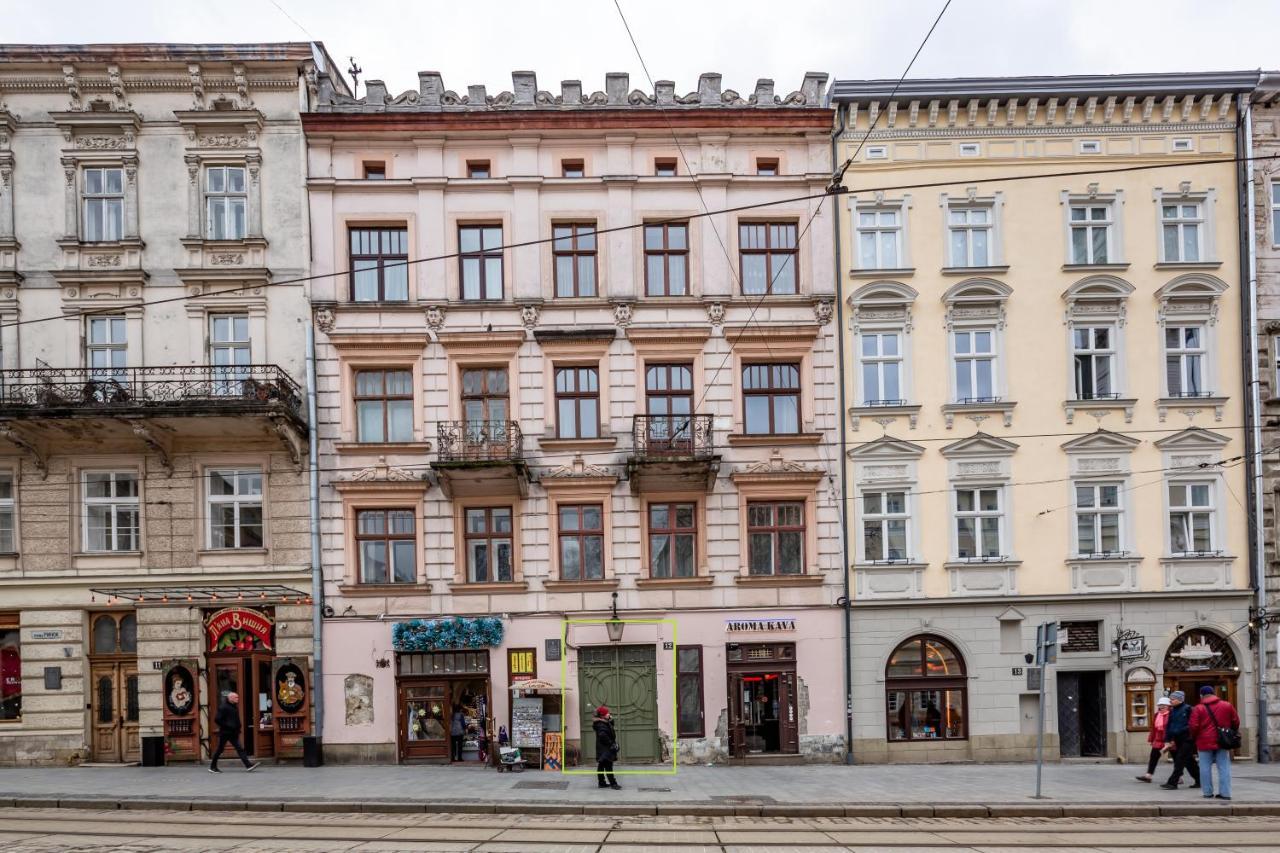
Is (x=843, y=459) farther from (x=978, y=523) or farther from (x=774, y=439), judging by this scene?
(x=978, y=523)

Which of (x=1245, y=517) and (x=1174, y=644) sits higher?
(x=1245, y=517)

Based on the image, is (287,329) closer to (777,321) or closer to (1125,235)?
(777,321)

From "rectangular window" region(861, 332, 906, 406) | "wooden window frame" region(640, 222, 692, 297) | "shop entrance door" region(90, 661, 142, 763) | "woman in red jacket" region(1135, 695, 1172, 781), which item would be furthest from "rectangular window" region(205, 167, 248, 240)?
"woman in red jacket" region(1135, 695, 1172, 781)

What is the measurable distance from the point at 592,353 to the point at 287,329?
675 centimetres

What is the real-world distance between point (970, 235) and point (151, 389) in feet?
60.4

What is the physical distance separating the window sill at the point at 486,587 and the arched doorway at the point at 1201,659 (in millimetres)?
14322

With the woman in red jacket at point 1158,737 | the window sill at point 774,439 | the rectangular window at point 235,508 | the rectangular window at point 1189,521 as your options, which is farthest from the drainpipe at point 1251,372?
the rectangular window at point 235,508

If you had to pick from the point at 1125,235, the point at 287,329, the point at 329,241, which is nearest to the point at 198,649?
the point at 287,329

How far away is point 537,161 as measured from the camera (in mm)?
22078

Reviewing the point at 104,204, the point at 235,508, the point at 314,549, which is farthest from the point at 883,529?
the point at 104,204

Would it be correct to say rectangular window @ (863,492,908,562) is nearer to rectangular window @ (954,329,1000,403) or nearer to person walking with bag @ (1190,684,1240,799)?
rectangular window @ (954,329,1000,403)

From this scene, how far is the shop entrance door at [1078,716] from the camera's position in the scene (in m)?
21.5

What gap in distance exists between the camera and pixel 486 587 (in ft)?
70.1

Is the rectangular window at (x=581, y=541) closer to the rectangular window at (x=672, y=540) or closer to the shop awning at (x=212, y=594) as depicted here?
the rectangular window at (x=672, y=540)
